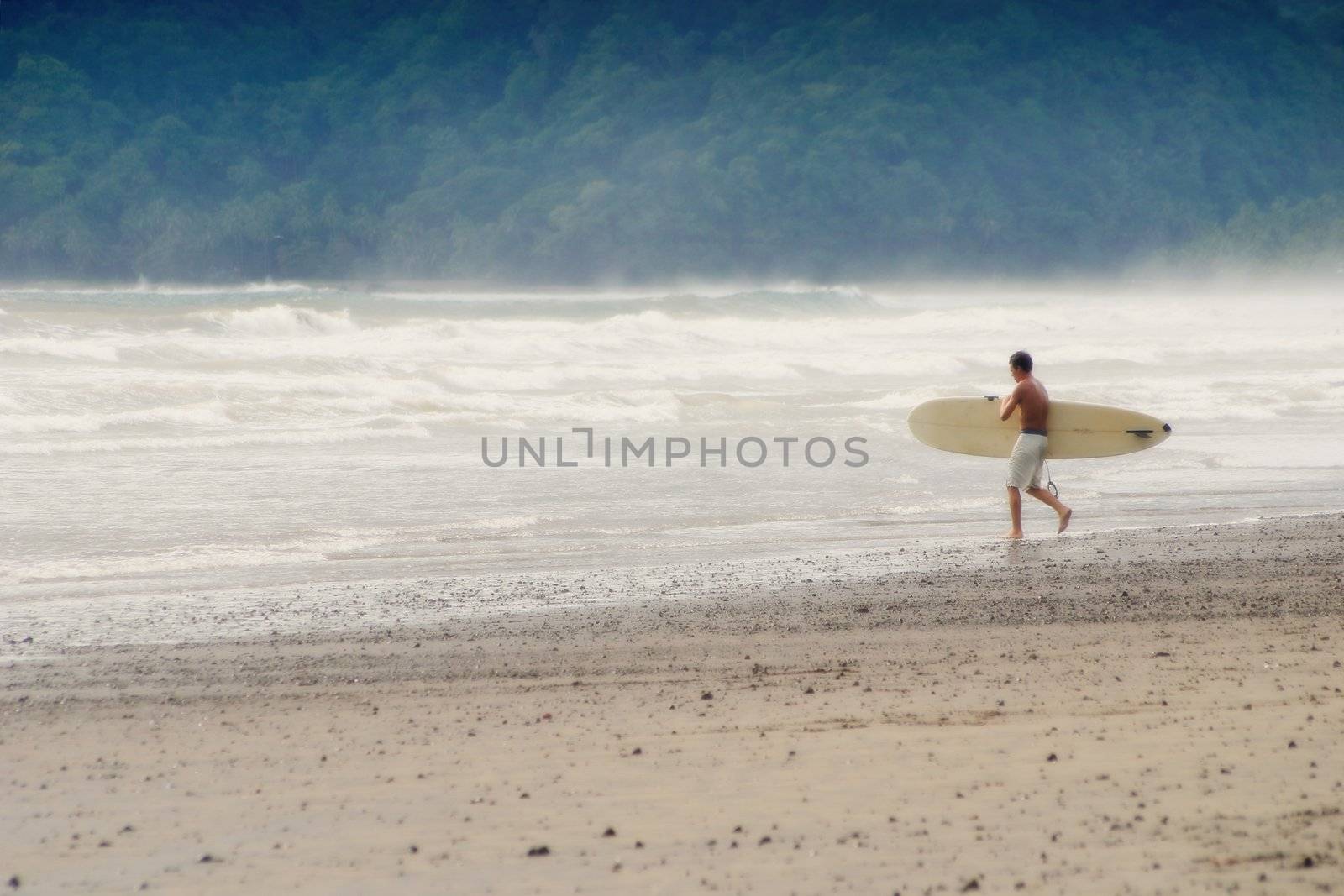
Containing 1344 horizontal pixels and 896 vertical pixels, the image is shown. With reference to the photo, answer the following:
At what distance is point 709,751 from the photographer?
11.5 feet

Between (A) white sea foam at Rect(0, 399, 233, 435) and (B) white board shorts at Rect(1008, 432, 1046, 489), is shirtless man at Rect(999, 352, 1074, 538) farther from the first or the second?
(A) white sea foam at Rect(0, 399, 233, 435)

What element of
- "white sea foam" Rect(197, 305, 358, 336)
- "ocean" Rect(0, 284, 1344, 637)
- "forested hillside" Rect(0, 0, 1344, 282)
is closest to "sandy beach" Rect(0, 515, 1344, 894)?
"ocean" Rect(0, 284, 1344, 637)

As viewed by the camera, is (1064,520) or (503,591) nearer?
(503,591)

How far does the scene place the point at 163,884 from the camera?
276 cm

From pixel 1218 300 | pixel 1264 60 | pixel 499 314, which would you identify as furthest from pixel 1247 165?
pixel 499 314

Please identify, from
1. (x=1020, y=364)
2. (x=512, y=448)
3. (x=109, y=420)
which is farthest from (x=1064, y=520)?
(x=109, y=420)

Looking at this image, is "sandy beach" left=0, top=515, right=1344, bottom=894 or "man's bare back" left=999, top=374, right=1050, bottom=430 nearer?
"sandy beach" left=0, top=515, right=1344, bottom=894

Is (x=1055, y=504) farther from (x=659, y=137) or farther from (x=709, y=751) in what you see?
(x=659, y=137)

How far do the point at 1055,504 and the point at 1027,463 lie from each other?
326 mm

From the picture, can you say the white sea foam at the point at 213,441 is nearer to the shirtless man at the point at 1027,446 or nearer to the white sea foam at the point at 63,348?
the shirtless man at the point at 1027,446

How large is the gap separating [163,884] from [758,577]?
12.0 ft

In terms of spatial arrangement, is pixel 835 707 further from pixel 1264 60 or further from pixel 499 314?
pixel 1264 60

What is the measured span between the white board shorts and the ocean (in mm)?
284

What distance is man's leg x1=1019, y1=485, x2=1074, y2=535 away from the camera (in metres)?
7.50
